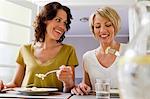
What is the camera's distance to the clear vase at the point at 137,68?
0.42 meters

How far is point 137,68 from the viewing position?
421mm

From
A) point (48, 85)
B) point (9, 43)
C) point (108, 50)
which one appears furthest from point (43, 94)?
point (9, 43)

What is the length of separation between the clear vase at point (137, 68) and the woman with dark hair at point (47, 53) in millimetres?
1125

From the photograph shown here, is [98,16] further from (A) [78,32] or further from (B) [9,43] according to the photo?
(A) [78,32]

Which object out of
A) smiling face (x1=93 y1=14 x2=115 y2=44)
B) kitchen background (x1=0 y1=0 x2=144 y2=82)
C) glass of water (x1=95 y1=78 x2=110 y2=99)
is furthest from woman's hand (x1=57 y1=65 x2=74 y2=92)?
kitchen background (x1=0 y1=0 x2=144 y2=82)

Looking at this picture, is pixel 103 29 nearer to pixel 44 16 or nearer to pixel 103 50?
pixel 103 50

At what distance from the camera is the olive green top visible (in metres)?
1.57

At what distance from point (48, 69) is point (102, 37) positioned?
42 centimetres

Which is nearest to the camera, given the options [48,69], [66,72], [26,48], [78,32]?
[66,72]

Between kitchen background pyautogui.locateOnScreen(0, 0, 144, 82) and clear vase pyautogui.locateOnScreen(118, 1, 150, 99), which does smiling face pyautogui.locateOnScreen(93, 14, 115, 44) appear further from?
clear vase pyautogui.locateOnScreen(118, 1, 150, 99)

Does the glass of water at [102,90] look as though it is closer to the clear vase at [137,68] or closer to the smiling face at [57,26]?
the clear vase at [137,68]

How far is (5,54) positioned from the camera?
2.75 m

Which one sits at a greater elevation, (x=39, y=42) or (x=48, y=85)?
(x=39, y=42)

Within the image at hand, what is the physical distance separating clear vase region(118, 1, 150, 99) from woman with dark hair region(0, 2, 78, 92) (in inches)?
44.3
